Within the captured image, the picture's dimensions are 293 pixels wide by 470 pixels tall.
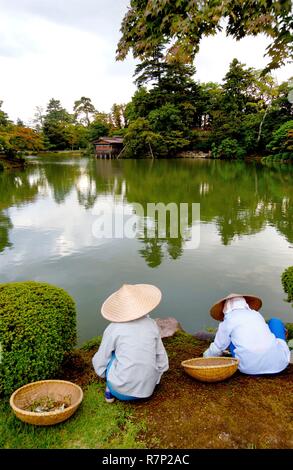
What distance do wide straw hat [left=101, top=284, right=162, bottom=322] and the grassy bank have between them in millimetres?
622

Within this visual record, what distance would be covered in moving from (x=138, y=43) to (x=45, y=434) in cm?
354

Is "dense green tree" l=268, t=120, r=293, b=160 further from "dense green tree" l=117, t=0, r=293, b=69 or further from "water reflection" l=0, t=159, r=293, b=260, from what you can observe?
"dense green tree" l=117, t=0, r=293, b=69

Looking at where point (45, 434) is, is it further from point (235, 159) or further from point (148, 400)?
point (235, 159)

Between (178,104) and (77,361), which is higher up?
(178,104)

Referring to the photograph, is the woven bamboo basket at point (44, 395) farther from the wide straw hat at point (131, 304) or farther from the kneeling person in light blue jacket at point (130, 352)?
the wide straw hat at point (131, 304)

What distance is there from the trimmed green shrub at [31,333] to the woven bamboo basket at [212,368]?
3.31ft

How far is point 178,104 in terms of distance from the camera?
113 ft

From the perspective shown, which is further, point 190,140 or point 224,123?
point 190,140

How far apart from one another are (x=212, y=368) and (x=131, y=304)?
29.7 inches

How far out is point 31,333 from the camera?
2.27m

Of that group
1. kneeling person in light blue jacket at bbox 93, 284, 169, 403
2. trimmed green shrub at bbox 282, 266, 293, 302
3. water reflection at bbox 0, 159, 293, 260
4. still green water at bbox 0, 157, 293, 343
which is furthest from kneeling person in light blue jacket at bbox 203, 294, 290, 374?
water reflection at bbox 0, 159, 293, 260

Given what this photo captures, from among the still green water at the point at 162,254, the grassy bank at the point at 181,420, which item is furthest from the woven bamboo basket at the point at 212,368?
the still green water at the point at 162,254
